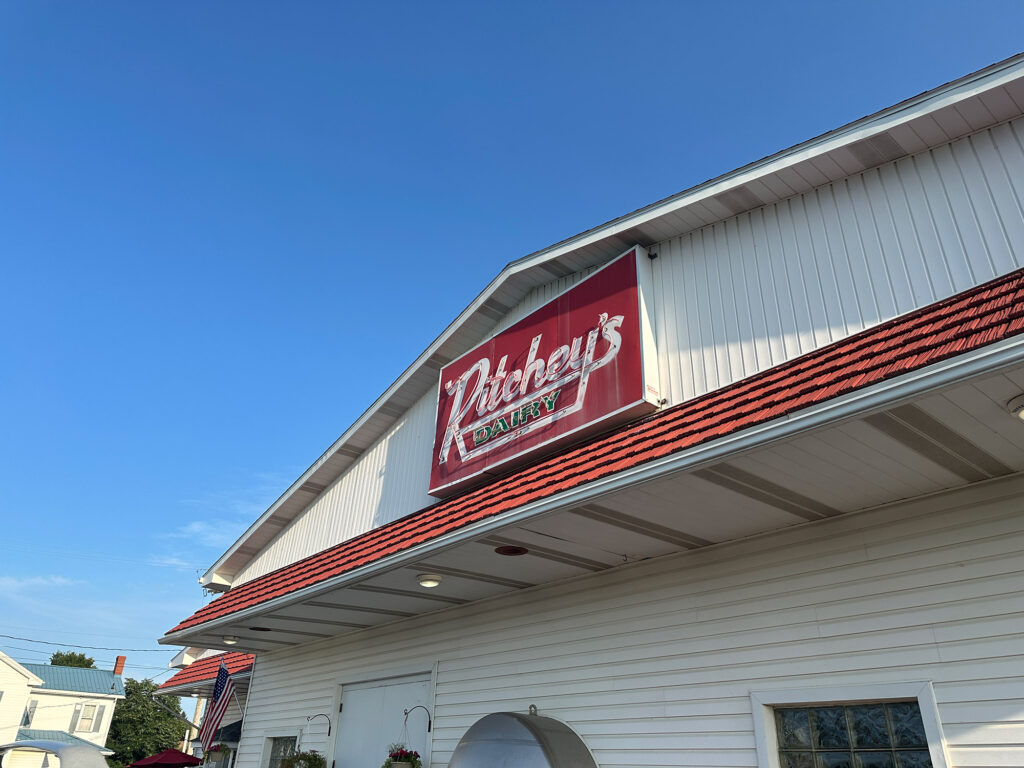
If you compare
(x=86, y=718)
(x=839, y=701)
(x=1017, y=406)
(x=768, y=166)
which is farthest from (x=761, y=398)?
(x=86, y=718)

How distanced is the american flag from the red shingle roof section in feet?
0.64

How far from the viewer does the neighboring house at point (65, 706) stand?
39531 millimetres

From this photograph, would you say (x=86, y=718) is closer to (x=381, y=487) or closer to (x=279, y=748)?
(x=279, y=748)

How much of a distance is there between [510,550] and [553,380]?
201 centimetres

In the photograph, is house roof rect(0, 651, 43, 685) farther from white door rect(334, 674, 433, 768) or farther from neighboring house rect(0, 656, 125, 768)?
white door rect(334, 674, 433, 768)

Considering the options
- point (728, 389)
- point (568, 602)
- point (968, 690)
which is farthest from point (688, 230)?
point (968, 690)

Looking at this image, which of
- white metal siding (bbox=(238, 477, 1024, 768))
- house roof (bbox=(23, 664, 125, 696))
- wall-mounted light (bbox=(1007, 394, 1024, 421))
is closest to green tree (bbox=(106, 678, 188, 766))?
house roof (bbox=(23, 664, 125, 696))

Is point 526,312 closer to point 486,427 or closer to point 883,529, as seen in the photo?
point 486,427

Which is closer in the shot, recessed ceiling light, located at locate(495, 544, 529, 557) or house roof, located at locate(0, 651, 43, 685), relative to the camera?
recessed ceiling light, located at locate(495, 544, 529, 557)

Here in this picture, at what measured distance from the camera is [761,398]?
5043mm

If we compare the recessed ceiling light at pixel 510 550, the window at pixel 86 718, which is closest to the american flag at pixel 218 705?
the recessed ceiling light at pixel 510 550

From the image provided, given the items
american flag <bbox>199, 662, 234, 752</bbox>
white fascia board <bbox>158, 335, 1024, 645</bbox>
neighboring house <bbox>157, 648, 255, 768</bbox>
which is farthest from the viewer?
american flag <bbox>199, 662, 234, 752</bbox>

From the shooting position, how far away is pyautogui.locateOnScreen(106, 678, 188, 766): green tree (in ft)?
168

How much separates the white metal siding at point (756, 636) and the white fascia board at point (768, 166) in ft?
9.72
